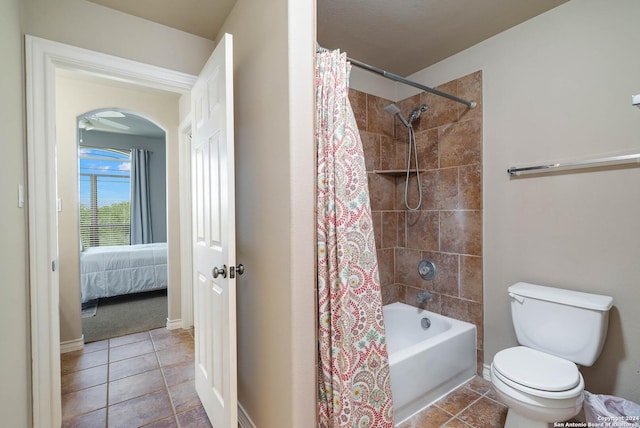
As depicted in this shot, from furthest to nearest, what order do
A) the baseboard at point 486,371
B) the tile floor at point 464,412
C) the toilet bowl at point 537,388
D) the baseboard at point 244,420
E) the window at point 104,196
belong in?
the window at point 104,196
the baseboard at point 486,371
the tile floor at point 464,412
the baseboard at point 244,420
the toilet bowl at point 537,388

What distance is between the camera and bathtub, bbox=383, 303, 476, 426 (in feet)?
5.51

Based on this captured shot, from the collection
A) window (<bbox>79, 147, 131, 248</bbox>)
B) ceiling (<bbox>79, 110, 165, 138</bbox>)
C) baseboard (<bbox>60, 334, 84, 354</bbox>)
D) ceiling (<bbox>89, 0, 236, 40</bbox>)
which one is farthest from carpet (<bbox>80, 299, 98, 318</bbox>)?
ceiling (<bbox>89, 0, 236, 40</bbox>)

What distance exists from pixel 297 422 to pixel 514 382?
3.38ft

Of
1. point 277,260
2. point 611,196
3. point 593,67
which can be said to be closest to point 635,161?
A: point 611,196

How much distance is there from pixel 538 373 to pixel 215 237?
1753 mm

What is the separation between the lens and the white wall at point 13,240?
113 cm

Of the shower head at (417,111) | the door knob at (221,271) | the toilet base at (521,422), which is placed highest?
the shower head at (417,111)

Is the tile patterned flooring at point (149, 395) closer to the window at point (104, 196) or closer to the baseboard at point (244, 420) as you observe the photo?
the baseboard at point (244, 420)

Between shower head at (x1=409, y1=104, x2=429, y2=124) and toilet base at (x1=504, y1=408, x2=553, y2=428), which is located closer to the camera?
toilet base at (x1=504, y1=408, x2=553, y2=428)

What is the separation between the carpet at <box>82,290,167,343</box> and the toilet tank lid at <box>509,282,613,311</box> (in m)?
3.36

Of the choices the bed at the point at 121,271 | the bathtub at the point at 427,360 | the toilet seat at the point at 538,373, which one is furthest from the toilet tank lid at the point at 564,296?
the bed at the point at 121,271

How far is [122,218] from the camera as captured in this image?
561 centimetres

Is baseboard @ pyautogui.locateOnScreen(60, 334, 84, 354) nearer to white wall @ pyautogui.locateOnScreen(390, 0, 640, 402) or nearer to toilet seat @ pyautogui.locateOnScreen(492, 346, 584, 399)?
toilet seat @ pyautogui.locateOnScreen(492, 346, 584, 399)

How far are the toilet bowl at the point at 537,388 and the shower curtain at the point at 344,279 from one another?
577 millimetres
